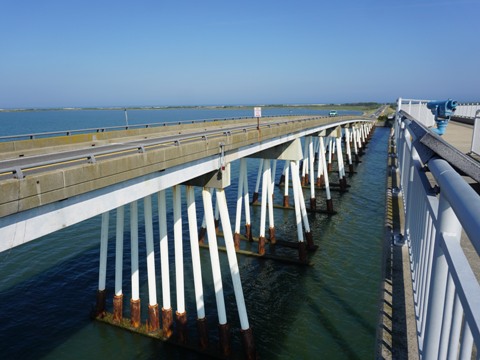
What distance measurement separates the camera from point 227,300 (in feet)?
53.0

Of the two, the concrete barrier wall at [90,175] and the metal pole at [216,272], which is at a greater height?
the concrete barrier wall at [90,175]

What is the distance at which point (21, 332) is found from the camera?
13.9 metres

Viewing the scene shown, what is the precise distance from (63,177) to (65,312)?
444 inches

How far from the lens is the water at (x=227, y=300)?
13.0m

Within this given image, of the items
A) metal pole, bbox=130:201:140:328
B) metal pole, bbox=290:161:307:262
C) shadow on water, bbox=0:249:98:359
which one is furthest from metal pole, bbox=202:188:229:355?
metal pole, bbox=290:161:307:262

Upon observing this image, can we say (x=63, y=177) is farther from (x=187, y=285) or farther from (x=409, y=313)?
(x=187, y=285)

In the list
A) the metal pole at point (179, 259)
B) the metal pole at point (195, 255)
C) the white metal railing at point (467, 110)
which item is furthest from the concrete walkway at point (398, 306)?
the white metal railing at point (467, 110)

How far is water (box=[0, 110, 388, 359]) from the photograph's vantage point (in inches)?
510

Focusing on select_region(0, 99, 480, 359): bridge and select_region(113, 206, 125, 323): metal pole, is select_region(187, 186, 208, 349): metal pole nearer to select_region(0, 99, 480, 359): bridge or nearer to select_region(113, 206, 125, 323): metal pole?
select_region(0, 99, 480, 359): bridge

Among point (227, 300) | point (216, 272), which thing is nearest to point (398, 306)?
point (216, 272)

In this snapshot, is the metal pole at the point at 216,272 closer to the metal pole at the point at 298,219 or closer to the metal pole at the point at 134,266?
the metal pole at the point at 134,266

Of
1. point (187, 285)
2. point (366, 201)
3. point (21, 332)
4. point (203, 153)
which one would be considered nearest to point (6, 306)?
point (21, 332)

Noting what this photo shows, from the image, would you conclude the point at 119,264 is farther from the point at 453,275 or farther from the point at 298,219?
the point at 453,275

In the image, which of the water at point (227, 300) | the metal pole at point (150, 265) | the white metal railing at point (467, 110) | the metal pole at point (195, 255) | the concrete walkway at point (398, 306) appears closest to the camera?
the concrete walkway at point (398, 306)
